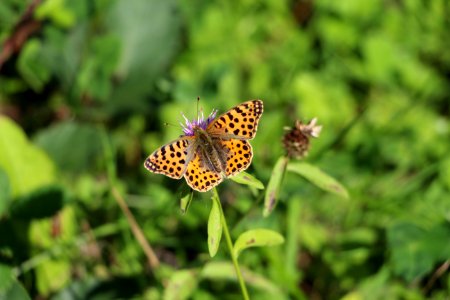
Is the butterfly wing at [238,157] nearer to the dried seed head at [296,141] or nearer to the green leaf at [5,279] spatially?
the dried seed head at [296,141]

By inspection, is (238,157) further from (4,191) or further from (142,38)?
(142,38)

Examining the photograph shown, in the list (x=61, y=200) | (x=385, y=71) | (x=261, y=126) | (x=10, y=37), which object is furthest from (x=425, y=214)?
(x=10, y=37)

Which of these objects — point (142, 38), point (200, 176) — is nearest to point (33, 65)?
point (142, 38)

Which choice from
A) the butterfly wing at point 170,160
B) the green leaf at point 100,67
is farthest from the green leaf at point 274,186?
the green leaf at point 100,67

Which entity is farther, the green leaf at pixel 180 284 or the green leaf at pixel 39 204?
the green leaf at pixel 39 204

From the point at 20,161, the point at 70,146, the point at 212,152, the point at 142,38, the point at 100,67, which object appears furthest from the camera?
the point at 142,38

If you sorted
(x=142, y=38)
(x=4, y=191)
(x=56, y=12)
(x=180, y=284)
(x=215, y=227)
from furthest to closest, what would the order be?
(x=142, y=38) < (x=56, y=12) < (x=4, y=191) < (x=180, y=284) < (x=215, y=227)

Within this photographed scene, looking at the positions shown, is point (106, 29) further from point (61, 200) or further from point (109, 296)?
point (109, 296)
